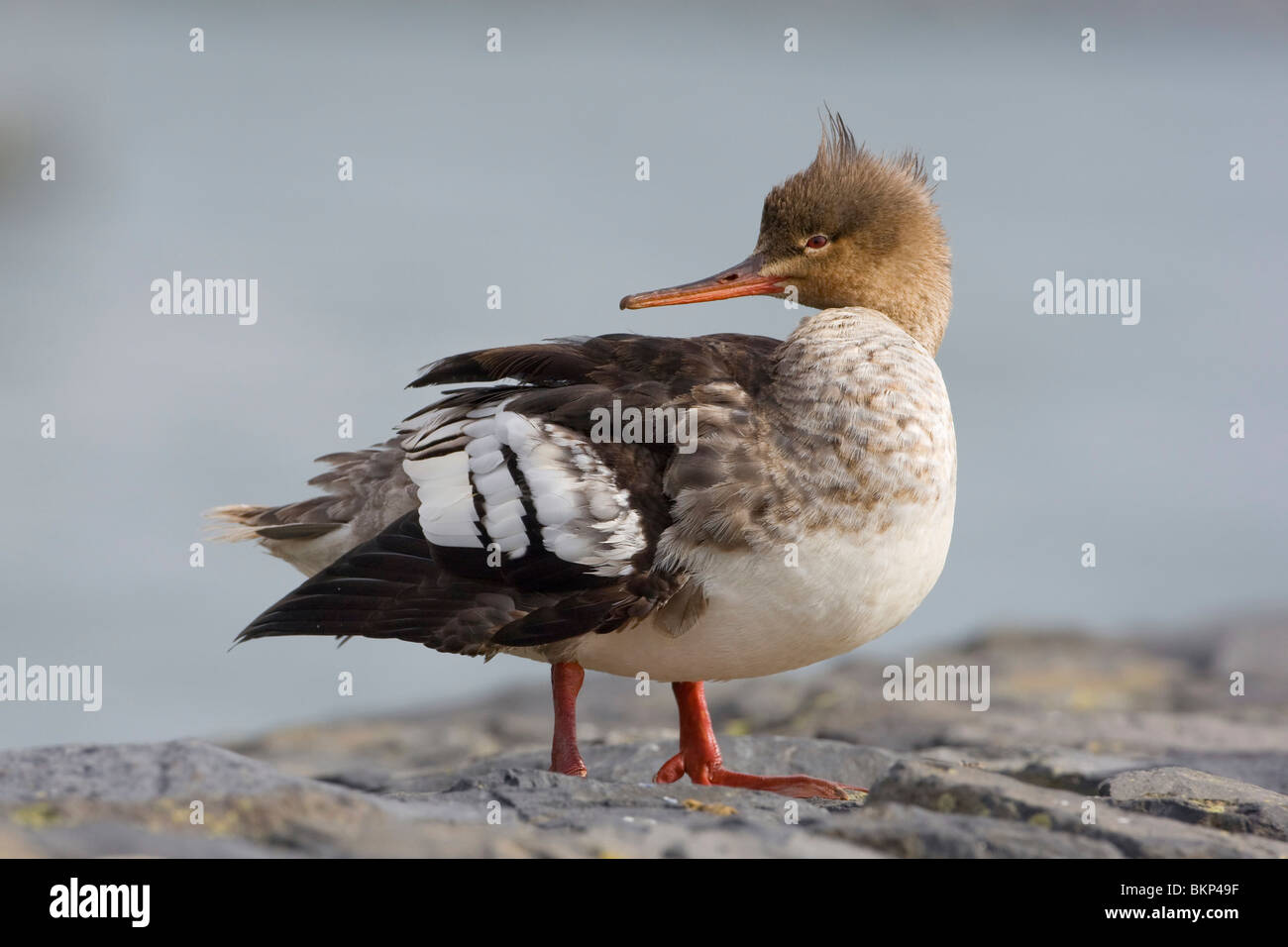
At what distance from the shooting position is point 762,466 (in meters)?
4.80

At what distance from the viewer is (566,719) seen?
5199 millimetres

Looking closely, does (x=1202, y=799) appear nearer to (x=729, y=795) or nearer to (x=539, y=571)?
(x=729, y=795)

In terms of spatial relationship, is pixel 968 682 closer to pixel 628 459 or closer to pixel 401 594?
pixel 628 459

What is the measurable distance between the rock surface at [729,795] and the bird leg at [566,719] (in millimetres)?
294

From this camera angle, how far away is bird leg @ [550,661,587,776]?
5.20 metres

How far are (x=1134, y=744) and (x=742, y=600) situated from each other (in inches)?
162

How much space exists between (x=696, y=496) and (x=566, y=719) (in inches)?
43.8

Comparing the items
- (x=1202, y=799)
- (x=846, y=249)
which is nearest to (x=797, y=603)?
(x=846, y=249)

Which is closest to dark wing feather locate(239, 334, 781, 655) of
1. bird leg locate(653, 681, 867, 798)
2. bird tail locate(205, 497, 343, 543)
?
bird tail locate(205, 497, 343, 543)

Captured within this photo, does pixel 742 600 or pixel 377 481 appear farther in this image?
pixel 377 481

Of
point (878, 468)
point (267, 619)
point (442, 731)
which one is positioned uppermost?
point (878, 468)

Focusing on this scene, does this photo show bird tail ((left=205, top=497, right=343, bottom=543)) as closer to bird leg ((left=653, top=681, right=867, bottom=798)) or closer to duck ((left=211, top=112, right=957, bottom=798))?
duck ((left=211, top=112, right=957, bottom=798))
